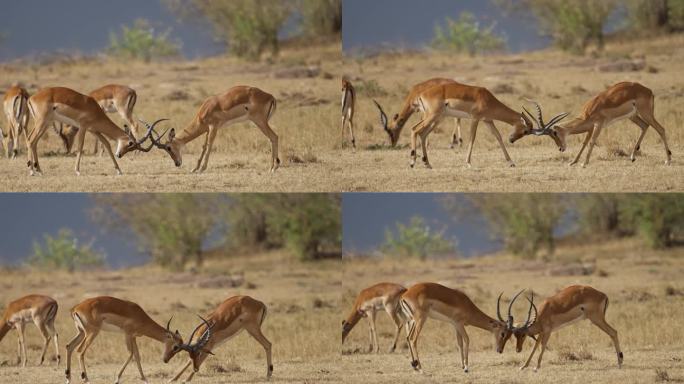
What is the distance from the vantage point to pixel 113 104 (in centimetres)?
2083

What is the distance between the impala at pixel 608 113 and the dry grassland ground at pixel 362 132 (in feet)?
1.44

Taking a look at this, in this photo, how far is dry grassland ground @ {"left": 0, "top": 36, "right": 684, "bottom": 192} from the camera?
61.7 feet

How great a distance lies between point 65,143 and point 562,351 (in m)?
6.75

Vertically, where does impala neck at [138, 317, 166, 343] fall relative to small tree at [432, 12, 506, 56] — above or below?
below

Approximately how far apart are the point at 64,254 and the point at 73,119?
7.96m

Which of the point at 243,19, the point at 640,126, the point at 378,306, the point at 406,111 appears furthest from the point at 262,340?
the point at 243,19

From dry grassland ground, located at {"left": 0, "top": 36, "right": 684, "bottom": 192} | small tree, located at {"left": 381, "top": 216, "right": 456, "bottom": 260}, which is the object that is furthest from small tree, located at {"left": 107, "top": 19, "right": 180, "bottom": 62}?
small tree, located at {"left": 381, "top": 216, "right": 456, "bottom": 260}

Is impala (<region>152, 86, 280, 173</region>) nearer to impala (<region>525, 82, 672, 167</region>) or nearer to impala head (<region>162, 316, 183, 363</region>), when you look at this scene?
impala head (<region>162, 316, 183, 363</region>)

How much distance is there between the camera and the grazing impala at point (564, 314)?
57.4ft

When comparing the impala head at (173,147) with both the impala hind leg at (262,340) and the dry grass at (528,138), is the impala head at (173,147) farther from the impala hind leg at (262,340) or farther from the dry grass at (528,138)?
the impala hind leg at (262,340)

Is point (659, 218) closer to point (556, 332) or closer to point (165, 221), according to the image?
point (556, 332)

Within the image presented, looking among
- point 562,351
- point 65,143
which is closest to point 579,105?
point 562,351

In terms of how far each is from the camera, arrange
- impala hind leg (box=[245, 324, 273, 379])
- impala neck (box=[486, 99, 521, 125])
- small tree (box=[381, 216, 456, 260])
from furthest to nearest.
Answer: small tree (box=[381, 216, 456, 260])
impala neck (box=[486, 99, 521, 125])
impala hind leg (box=[245, 324, 273, 379])

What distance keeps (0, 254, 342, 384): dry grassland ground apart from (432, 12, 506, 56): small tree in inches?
184
